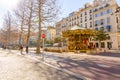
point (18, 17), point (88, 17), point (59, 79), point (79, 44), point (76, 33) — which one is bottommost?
point (59, 79)

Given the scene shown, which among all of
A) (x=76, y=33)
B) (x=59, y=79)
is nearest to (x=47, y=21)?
(x=76, y=33)

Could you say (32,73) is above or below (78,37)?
below

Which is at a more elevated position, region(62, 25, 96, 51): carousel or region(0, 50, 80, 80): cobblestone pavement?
region(62, 25, 96, 51): carousel

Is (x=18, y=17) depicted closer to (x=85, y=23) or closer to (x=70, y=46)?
(x=70, y=46)

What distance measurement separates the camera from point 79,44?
29641mm

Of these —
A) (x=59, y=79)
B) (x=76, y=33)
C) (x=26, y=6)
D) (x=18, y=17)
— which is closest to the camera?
(x=59, y=79)

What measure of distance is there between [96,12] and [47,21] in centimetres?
3236

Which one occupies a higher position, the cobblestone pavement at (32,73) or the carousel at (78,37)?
the carousel at (78,37)

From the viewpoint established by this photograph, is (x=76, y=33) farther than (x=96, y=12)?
No

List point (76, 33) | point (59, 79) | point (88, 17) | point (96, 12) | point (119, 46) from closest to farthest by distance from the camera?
point (59, 79) < point (76, 33) < point (119, 46) < point (96, 12) < point (88, 17)

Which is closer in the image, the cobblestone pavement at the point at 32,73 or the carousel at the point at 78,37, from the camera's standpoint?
the cobblestone pavement at the point at 32,73

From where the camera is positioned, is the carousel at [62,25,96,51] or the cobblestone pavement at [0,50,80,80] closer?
the cobblestone pavement at [0,50,80,80]

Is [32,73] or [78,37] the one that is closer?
[32,73]

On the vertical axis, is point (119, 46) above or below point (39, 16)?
below
